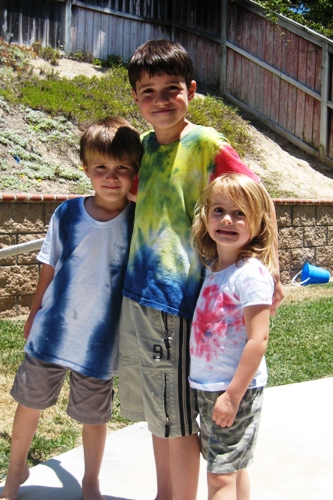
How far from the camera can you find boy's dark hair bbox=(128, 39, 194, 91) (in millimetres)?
2135

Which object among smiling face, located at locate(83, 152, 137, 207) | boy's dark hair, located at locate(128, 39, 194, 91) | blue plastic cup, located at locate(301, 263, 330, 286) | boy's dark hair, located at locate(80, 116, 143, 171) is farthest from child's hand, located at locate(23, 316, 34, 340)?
blue plastic cup, located at locate(301, 263, 330, 286)

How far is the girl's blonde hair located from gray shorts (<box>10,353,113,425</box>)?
0.67 m

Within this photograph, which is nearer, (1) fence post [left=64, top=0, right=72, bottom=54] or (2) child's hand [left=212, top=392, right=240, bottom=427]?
(2) child's hand [left=212, top=392, right=240, bottom=427]

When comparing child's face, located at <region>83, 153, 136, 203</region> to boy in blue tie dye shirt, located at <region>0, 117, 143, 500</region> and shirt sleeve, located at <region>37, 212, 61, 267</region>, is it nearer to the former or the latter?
boy in blue tie dye shirt, located at <region>0, 117, 143, 500</region>

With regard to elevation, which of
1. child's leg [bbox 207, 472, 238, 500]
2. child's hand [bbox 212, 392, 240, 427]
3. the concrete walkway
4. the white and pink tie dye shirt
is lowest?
the concrete walkway

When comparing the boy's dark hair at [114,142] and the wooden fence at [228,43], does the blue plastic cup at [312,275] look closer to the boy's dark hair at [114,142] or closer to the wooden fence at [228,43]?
the wooden fence at [228,43]

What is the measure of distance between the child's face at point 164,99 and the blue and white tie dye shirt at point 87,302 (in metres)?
0.39

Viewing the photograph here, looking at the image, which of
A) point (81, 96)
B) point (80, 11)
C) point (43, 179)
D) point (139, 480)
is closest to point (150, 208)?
point (139, 480)

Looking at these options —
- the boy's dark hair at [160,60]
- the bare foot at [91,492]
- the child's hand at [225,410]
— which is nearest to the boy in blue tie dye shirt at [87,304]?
the bare foot at [91,492]

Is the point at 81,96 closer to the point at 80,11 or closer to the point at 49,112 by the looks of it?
the point at 49,112

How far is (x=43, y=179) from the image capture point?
688 cm

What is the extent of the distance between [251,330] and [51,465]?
50.6 inches

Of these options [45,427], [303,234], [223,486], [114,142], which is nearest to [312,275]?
[303,234]

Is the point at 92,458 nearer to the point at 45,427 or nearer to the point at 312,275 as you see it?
the point at 45,427
